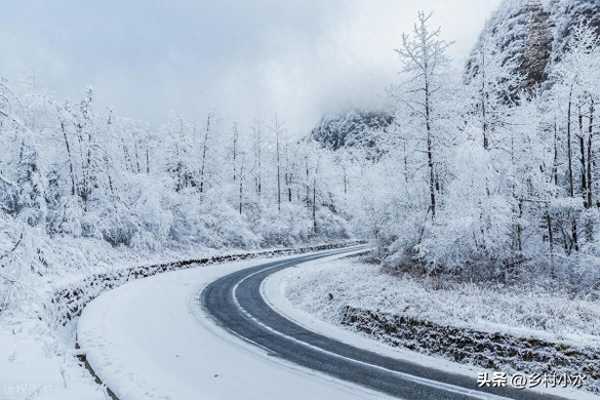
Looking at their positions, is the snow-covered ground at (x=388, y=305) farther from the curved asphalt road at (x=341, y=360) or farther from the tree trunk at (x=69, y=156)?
the tree trunk at (x=69, y=156)

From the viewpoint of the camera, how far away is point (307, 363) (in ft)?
36.2

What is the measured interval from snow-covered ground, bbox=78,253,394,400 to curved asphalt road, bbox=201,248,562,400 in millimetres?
525

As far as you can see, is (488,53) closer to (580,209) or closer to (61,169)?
(580,209)

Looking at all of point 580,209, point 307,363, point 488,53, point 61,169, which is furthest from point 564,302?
point 61,169

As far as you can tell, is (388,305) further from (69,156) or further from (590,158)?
(69,156)

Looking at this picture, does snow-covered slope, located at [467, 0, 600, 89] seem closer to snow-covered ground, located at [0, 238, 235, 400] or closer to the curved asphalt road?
the curved asphalt road

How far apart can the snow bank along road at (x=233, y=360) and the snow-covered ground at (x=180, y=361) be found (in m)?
0.02

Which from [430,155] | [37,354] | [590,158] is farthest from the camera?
[590,158]

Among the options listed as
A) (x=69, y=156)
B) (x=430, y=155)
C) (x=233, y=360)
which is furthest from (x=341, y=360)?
(x=69, y=156)

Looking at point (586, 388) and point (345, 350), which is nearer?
point (586, 388)

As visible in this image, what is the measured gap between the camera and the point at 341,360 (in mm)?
11266

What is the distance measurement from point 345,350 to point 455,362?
122 inches

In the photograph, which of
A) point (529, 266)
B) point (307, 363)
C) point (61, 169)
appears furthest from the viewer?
point (61, 169)

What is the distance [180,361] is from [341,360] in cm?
445
